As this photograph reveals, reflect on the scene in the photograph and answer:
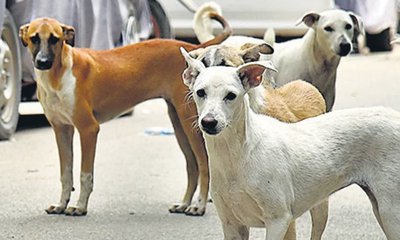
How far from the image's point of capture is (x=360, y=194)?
24.6 ft

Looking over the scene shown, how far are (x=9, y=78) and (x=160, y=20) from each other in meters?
3.74

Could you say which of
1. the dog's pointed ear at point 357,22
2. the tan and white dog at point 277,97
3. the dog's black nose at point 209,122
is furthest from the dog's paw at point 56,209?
the dog's black nose at point 209,122

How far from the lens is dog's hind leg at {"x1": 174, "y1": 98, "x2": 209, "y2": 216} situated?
22.6ft

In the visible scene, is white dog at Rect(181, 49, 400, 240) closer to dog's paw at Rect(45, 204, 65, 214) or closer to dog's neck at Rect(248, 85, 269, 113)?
dog's neck at Rect(248, 85, 269, 113)

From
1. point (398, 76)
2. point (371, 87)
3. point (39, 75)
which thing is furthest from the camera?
point (398, 76)

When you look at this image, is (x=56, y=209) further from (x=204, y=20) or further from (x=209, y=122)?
(x=209, y=122)

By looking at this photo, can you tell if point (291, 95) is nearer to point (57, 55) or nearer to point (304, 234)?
point (304, 234)

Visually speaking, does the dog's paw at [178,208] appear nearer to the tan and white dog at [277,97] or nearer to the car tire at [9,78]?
the tan and white dog at [277,97]

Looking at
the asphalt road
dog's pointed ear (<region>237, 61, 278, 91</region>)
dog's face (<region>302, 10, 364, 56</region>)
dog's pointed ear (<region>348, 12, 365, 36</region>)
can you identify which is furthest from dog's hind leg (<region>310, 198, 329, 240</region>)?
dog's pointed ear (<region>348, 12, 365, 36</region>)

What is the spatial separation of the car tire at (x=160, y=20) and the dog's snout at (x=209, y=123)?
848 centimetres

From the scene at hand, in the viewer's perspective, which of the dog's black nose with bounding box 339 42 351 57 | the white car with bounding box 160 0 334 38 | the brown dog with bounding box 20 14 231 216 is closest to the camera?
the brown dog with bounding box 20 14 231 216

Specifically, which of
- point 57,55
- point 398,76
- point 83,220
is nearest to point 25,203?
point 83,220

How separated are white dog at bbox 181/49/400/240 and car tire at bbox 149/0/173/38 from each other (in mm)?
8007

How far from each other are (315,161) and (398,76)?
989 centimetres
